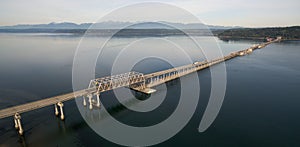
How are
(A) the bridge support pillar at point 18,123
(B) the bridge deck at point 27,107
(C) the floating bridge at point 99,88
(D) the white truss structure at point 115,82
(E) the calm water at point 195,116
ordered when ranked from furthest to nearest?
(D) the white truss structure at point 115,82 < (C) the floating bridge at point 99,88 < (B) the bridge deck at point 27,107 < (A) the bridge support pillar at point 18,123 < (E) the calm water at point 195,116

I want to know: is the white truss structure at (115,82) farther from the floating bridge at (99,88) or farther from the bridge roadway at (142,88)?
the bridge roadway at (142,88)

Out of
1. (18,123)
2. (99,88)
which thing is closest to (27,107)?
(18,123)

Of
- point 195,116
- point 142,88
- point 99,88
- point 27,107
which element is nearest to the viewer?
point 27,107

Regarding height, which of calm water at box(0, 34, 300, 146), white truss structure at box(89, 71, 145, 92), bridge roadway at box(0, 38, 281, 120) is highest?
white truss structure at box(89, 71, 145, 92)

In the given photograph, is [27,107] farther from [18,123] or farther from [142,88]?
[142,88]

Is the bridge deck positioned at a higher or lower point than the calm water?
higher

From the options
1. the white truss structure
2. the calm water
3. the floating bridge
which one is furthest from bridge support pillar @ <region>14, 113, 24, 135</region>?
the white truss structure

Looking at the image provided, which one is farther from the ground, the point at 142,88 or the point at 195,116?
the point at 142,88

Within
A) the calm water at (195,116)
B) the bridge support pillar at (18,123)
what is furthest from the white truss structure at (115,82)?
the bridge support pillar at (18,123)

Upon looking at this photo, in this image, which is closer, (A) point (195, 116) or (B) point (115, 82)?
(A) point (195, 116)

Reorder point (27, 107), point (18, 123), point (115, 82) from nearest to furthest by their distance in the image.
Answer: point (18, 123) < point (27, 107) < point (115, 82)

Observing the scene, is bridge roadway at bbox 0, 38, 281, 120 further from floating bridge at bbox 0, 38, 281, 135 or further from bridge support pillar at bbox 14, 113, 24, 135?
bridge support pillar at bbox 14, 113, 24, 135
